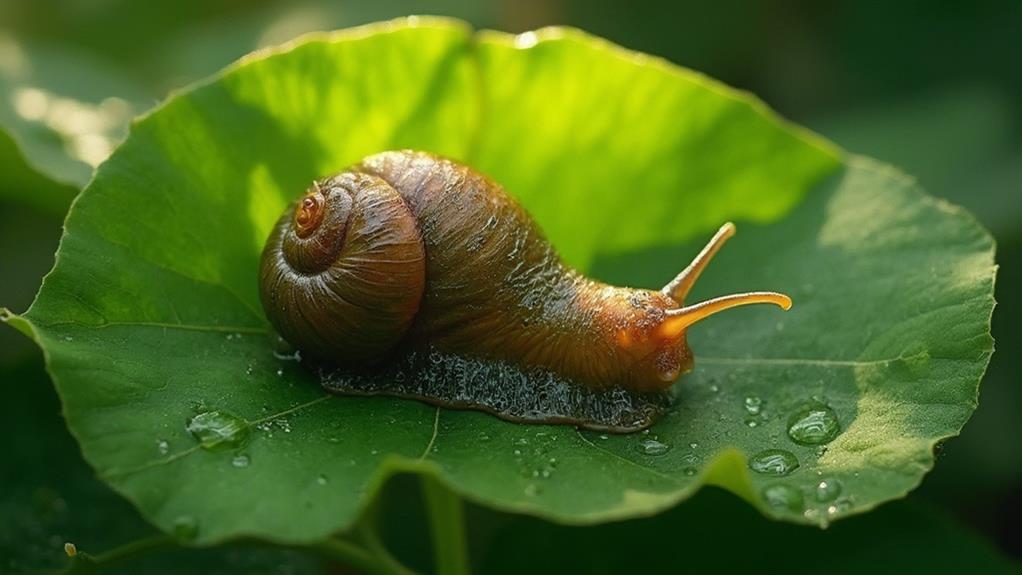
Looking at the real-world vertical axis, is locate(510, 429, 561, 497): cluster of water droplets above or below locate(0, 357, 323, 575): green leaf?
above

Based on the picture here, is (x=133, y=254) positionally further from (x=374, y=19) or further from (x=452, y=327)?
(x=374, y=19)

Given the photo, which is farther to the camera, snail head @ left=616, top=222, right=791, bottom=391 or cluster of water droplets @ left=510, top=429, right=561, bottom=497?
snail head @ left=616, top=222, right=791, bottom=391

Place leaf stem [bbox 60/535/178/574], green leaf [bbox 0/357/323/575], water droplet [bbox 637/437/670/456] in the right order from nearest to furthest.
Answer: water droplet [bbox 637/437/670/456], leaf stem [bbox 60/535/178/574], green leaf [bbox 0/357/323/575]

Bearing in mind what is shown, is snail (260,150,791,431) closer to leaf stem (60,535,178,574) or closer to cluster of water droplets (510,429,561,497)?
cluster of water droplets (510,429,561,497)

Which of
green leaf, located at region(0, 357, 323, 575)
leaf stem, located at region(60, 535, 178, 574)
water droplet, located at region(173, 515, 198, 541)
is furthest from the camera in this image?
green leaf, located at region(0, 357, 323, 575)

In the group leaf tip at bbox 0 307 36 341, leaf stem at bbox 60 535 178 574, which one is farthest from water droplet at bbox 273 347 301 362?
leaf tip at bbox 0 307 36 341

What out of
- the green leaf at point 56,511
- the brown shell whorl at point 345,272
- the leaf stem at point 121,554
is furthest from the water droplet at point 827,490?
the green leaf at point 56,511

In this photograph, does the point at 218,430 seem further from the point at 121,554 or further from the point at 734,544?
the point at 734,544

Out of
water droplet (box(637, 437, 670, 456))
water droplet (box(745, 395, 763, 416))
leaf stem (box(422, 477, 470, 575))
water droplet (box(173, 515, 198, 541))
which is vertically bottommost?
leaf stem (box(422, 477, 470, 575))

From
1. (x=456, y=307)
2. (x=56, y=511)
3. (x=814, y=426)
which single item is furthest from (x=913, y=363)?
(x=56, y=511)
